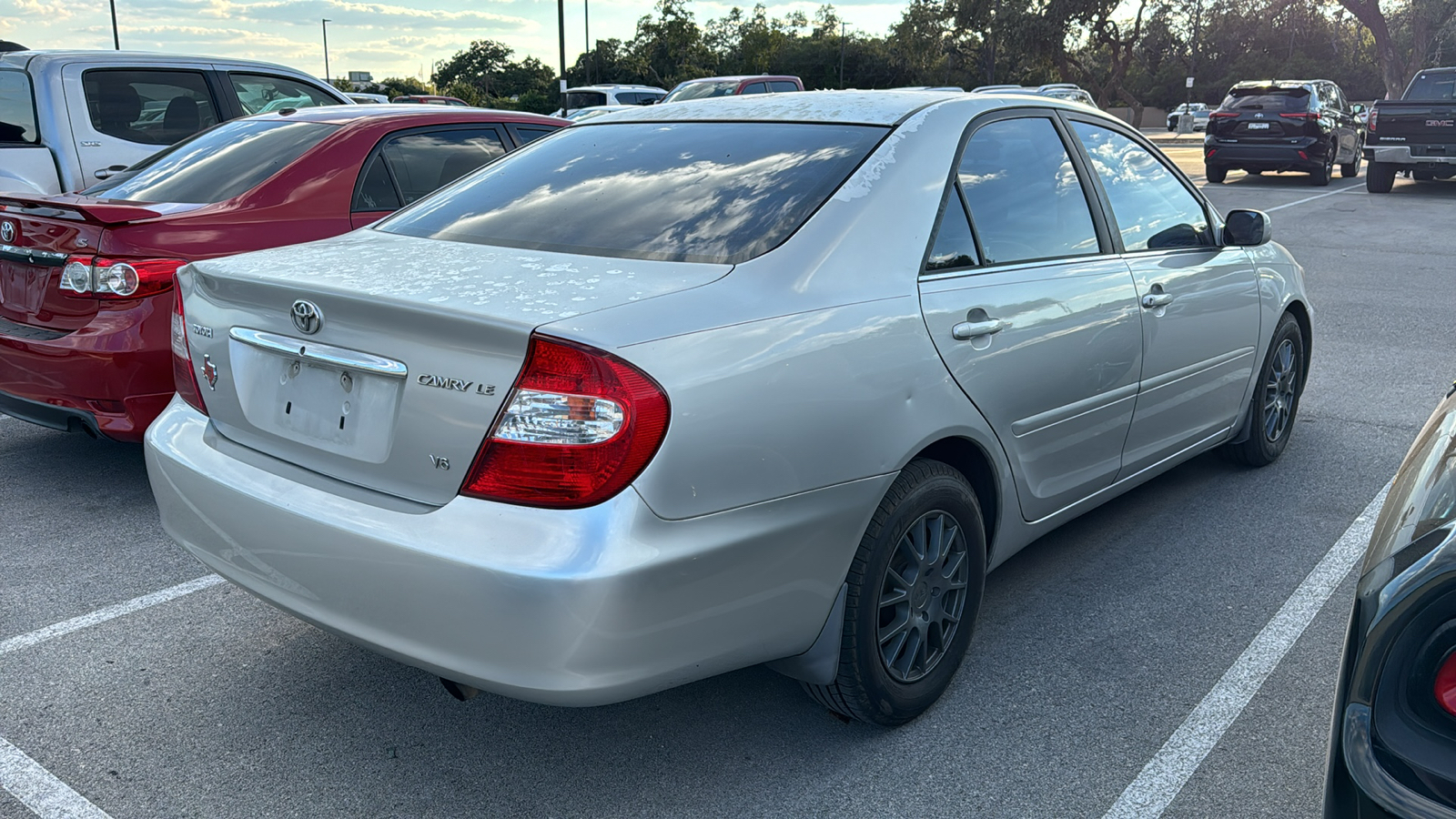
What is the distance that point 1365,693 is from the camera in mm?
1695

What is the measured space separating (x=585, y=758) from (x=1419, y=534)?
1839 millimetres

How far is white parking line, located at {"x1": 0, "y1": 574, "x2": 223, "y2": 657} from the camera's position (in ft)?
10.9

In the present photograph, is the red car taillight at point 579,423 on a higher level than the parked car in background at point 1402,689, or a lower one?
higher

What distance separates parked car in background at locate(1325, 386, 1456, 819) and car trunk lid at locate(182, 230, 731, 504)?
4.54ft

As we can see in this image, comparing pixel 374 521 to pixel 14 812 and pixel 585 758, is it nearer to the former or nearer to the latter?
pixel 585 758

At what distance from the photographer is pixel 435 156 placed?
5.62 metres

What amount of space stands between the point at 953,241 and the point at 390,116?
11.3 ft

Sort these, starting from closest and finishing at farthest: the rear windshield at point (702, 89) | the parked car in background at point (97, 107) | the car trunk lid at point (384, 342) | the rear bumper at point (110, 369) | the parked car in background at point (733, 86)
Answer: the car trunk lid at point (384, 342) → the rear bumper at point (110, 369) → the parked car in background at point (97, 107) → the parked car in background at point (733, 86) → the rear windshield at point (702, 89)

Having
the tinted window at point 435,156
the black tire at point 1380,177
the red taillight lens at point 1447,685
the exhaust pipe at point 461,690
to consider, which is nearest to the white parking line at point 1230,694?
the red taillight lens at point 1447,685

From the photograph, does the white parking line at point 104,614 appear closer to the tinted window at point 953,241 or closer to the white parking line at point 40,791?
the white parking line at point 40,791

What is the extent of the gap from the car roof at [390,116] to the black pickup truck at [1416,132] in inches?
633

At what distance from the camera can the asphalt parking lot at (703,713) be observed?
258 centimetres

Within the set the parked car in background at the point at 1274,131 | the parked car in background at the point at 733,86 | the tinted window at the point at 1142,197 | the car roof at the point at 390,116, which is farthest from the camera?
the parked car in background at the point at 733,86

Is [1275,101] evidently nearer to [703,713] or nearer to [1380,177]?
[1380,177]
